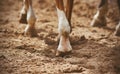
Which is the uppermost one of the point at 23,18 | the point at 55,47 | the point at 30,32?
the point at 23,18

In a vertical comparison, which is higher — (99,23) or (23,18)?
(23,18)

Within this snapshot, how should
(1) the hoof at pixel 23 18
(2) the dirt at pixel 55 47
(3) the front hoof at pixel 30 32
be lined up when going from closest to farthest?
(2) the dirt at pixel 55 47
(3) the front hoof at pixel 30 32
(1) the hoof at pixel 23 18

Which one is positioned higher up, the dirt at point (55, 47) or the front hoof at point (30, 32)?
the front hoof at point (30, 32)

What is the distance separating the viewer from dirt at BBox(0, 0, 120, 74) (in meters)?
3.93

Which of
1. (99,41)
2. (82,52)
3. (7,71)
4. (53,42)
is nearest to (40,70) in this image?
(7,71)

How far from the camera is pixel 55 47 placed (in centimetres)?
480

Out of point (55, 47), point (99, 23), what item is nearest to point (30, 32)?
point (55, 47)

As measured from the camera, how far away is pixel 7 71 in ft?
12.6

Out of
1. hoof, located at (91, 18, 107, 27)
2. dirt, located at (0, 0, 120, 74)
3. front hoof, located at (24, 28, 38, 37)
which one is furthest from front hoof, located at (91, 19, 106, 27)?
front hoof, located at (24, 28, 38, 37)

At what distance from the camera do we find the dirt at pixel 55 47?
12.9ft

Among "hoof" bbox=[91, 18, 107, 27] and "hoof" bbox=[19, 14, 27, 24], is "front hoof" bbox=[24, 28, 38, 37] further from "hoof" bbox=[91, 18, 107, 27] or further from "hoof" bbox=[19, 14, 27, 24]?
"hoof" bbox=[91, 18, 107, 27]

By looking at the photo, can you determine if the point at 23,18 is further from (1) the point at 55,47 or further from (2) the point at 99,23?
(1) the point at 55,47

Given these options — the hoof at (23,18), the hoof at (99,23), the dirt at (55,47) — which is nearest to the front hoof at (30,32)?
the dirt at (55,47)

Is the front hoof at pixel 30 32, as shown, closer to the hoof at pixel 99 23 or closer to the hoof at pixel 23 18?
the hoof at pixel 23 18
